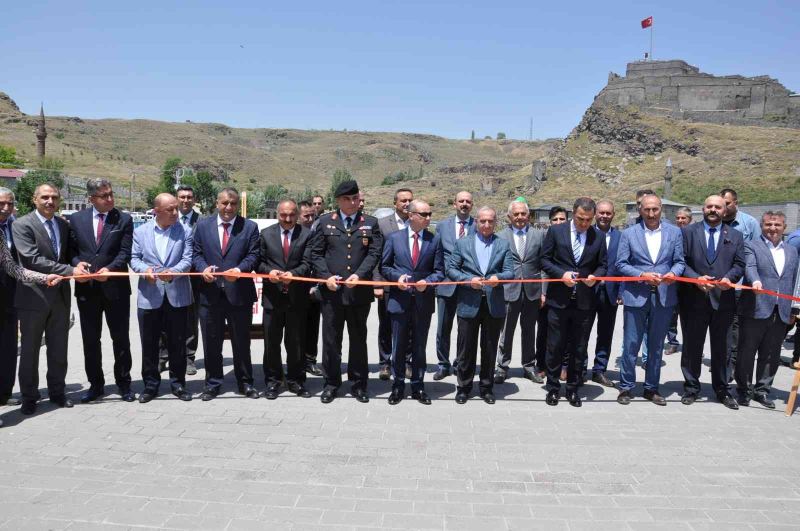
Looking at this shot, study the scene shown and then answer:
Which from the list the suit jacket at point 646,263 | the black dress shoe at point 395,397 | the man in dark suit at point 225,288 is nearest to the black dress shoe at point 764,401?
the suit jacket at point 646,263

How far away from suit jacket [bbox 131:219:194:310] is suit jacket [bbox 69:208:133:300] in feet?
0.52

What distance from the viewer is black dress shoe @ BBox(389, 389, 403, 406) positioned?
613cm

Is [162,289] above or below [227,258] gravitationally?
below

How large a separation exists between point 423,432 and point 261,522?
1.99 metres

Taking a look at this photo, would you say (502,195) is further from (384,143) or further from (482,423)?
(384,143)

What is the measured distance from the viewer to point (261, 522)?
11.9ft

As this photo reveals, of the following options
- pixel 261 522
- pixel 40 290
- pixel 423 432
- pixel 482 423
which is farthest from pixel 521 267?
pixel 40 290

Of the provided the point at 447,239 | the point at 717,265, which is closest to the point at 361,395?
the point at 447,239

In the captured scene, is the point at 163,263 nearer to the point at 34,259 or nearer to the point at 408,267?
the point at 34,259

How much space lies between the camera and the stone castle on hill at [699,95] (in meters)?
69.9

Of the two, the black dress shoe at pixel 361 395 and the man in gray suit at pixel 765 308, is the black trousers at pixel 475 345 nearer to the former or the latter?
the black dress shoe at pixel 361 395

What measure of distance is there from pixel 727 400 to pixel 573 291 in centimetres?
212

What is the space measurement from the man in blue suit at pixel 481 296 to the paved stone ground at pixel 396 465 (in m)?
0.40

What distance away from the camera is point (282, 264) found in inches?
254
